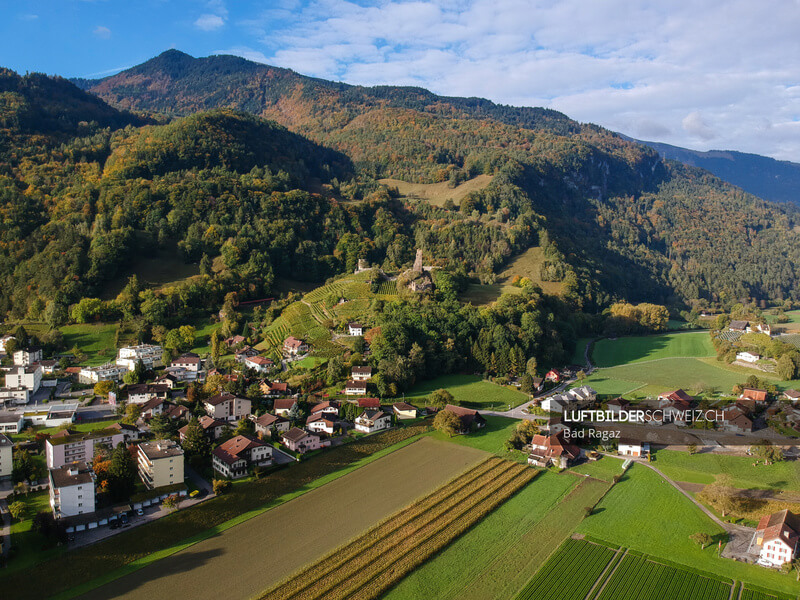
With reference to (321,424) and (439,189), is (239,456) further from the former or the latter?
(439,189)

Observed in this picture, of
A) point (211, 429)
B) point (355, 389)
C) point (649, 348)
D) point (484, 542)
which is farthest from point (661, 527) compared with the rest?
point (649, 348)

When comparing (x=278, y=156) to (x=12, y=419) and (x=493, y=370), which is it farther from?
(x=12, y=419)

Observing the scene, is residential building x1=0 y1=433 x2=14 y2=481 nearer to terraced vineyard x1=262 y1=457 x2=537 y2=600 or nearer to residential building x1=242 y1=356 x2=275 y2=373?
terraced vineyard x1=262 y1=457 x2=537 y2=600

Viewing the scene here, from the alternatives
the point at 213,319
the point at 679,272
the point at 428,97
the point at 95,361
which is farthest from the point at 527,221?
the point at 428,97

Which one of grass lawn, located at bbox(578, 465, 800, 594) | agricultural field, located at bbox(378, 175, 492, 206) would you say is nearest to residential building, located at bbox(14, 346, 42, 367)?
grass lawn, located at bbox(578, 465, 800, 594)

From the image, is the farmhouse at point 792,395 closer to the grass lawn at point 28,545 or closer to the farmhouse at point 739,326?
the farmhouse at point 739,326

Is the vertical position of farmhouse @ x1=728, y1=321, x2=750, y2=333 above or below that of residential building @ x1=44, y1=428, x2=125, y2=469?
above
